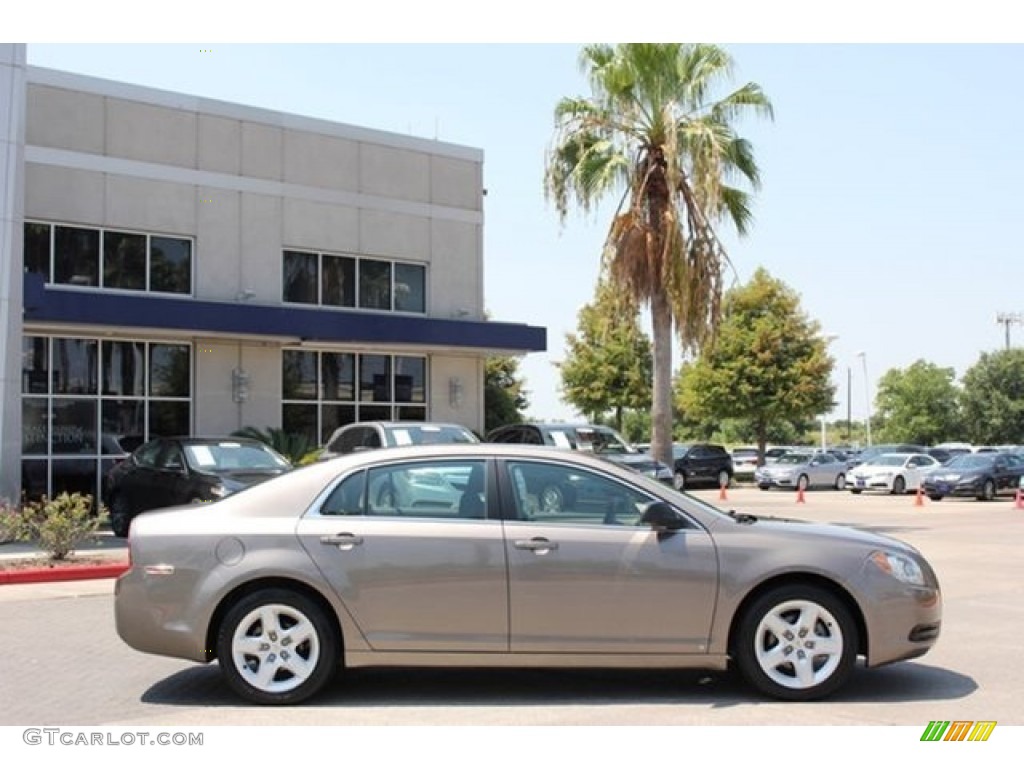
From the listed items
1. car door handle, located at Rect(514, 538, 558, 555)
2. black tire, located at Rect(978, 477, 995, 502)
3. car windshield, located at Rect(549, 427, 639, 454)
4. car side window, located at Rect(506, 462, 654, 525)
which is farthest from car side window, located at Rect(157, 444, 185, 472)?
black tire, located at Rect(978, 477, 995, 502)

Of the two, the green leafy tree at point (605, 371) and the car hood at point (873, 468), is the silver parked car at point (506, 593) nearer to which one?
the car hood at point (873, 468)

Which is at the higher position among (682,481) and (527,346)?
(527,346)

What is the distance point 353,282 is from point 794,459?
20895 millimetres

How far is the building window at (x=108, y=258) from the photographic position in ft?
69.3

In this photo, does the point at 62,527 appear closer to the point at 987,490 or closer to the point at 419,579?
the point at 419,579

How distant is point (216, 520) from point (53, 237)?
16.2 meters

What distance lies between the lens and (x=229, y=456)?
51.5ft

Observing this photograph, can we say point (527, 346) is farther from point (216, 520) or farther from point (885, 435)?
point (885, 435)

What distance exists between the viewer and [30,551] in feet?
47.3

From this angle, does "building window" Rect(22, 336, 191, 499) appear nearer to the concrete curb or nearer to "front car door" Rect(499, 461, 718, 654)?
the concrete curb

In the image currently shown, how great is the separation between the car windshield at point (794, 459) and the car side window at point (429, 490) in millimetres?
34215

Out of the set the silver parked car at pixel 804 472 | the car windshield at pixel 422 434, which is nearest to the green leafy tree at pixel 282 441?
the car windshield at pixel 422 434

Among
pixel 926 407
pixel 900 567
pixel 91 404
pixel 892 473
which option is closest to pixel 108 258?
pixel 91 404

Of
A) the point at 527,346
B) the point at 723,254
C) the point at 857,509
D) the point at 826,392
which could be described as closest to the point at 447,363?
the point at 527,346
